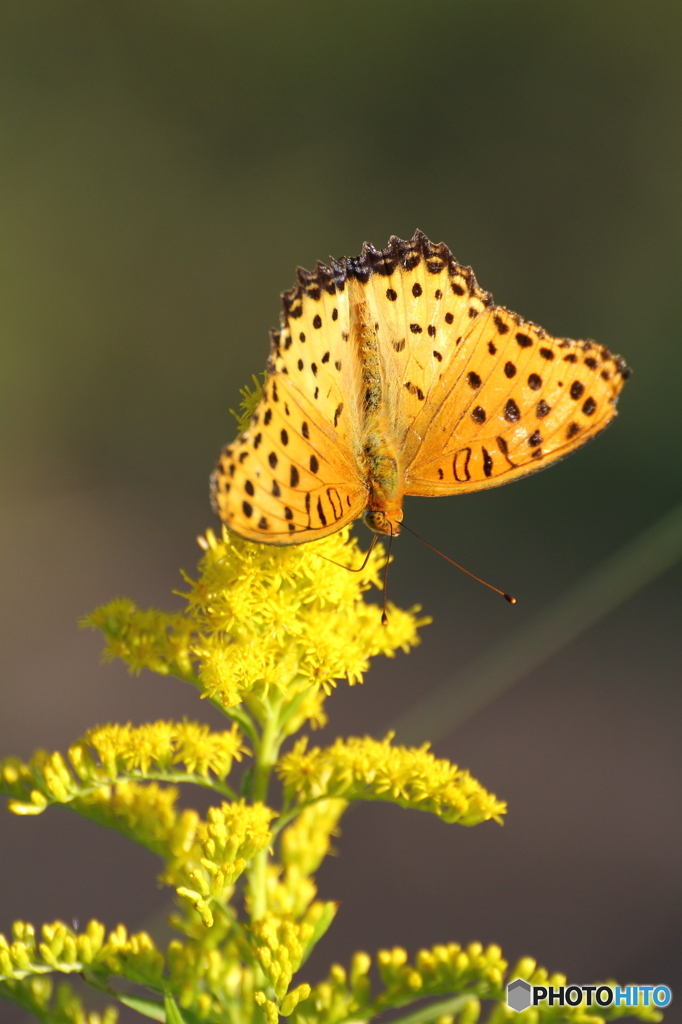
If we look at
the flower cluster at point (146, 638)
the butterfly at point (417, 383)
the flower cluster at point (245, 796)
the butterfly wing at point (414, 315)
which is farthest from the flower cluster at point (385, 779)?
the butterfly wing at point (414, 315)

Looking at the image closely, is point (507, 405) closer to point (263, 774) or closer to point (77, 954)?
point (263, 774)

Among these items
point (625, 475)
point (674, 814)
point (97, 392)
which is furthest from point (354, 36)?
point (674, 814)

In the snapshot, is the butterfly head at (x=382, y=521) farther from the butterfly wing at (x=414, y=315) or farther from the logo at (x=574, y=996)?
the logo at (x=574, y=996)

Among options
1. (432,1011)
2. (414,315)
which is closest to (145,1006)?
(432,1011)

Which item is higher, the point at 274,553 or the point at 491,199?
the point at 491,199

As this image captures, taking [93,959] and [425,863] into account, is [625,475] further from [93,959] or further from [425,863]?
[93,959]
